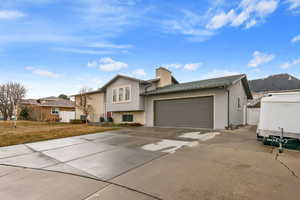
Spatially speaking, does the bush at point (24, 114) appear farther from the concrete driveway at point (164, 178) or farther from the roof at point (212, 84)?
the concrete driveway at point (164, 178)

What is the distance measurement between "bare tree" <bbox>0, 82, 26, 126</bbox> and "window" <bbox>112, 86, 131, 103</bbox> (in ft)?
76.3

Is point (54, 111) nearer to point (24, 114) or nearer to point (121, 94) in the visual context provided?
point (24, 114)

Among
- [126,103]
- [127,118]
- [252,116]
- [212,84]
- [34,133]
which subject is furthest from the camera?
[127,118]

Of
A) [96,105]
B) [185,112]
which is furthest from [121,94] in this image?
[185,112]

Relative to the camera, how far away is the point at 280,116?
5875 millimetres

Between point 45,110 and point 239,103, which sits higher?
point 239,103

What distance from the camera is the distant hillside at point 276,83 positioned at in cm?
2146

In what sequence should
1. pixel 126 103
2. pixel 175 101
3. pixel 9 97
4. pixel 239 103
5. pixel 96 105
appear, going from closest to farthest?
pixel 239 103
pixel 175 101
pixel 126 103
pixel 96 105
pixel 9 97

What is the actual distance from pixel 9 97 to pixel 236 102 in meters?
37.3

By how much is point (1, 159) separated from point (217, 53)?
1563 centimetres

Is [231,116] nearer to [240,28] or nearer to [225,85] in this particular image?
[225,85]

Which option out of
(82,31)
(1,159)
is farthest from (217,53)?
(1,159)

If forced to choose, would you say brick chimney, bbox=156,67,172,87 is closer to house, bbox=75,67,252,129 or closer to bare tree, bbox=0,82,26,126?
house, bbox=75,67,252,129

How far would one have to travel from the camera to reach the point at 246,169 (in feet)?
11.9
